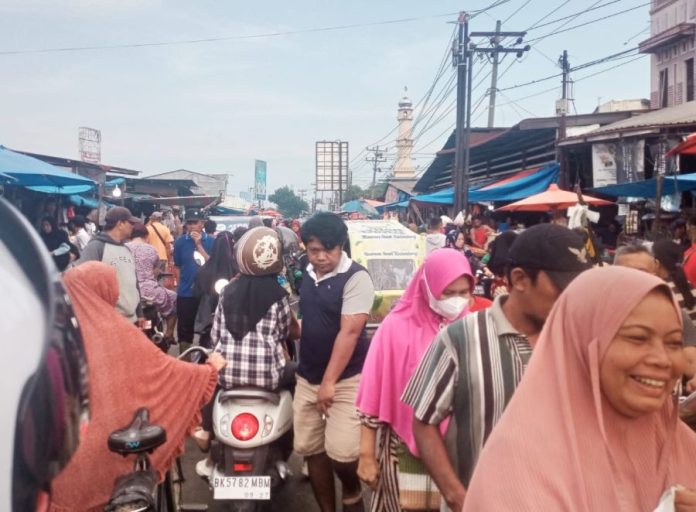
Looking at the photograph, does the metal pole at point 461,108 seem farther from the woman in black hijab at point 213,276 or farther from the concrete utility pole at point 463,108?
the woman in black hijab at point 213,276

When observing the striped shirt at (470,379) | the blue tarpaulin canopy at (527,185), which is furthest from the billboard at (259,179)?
the striped shirt at (470,379)

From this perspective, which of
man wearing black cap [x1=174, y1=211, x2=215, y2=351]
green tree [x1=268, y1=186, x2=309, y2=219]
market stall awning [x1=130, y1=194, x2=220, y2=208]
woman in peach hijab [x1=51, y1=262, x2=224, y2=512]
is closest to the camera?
woman in peach hijab [x1=51, y1=262, x2=224, y2=512]

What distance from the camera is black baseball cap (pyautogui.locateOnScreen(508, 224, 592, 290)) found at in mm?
2193

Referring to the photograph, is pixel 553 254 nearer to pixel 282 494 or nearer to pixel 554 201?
pixel 282 494

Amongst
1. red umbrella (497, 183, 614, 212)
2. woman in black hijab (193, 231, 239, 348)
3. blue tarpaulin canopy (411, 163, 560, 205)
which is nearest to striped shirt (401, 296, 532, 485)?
woman in black hijab (193, 231, 239, 348)

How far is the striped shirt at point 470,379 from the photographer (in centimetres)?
223

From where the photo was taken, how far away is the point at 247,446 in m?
3.66

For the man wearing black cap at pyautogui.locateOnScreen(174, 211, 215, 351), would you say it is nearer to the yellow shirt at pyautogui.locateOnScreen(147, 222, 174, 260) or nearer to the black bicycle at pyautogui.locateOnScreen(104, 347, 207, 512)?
the yellow shirt at pyautogui.locateOnScreen(147, 222, 174, 260)

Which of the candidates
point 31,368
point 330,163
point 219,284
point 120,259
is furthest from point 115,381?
point 330,163

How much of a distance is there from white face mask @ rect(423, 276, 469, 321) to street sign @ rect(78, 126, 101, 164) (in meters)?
28.6

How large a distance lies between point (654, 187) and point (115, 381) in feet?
24.7

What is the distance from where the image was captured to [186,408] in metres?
3.15

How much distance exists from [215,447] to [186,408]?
2.73 feet

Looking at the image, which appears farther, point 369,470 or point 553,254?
point 369,470
